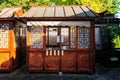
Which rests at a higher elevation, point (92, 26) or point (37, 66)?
point (92, 26)

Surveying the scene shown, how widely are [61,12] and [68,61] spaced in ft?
9.35

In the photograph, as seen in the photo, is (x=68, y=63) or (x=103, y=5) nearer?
(x=68, y=63)

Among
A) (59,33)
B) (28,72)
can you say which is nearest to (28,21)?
(59,33)

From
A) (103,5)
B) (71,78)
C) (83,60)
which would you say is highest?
(103,5)

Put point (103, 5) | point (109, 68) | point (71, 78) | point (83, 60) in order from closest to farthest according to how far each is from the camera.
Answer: point (71, 78) < point (83, 60) < point (109, 68) < point (103, 5)

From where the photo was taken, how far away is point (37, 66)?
1353 centimetres

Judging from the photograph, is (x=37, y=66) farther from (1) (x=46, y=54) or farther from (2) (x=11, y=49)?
(2) (x=11, y=49)

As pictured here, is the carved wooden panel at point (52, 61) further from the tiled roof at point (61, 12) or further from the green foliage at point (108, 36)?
the green foliage at point (108, 36)

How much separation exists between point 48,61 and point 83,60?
187 centimetres

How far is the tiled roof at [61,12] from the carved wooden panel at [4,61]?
2.52 meters

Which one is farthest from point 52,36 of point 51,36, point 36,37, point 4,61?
point 4,61

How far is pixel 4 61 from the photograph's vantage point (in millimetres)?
13945

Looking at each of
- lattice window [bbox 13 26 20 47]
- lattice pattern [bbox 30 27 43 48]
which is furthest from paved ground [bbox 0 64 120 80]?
lattice window [bbox 13 26 20 47]

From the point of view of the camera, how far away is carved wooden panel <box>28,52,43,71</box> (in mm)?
13484
